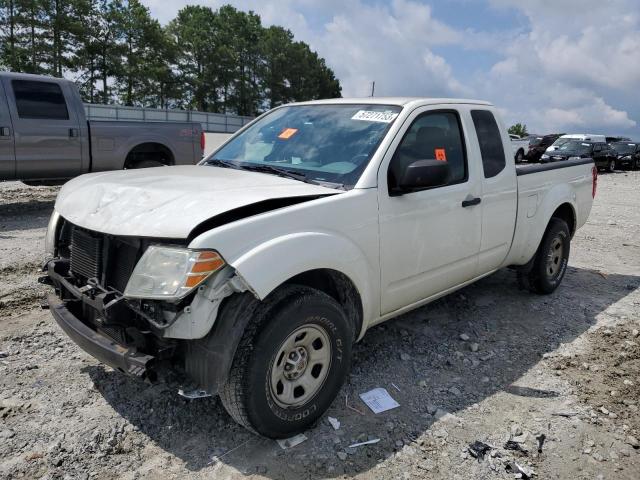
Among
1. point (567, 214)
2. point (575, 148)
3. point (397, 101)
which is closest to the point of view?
point (397, 101)

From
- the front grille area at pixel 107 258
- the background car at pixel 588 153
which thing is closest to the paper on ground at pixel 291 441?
the front grille area at pixel 107 258

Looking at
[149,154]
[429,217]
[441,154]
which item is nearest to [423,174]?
[429,217]

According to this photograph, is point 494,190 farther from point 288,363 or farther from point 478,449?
point 288,363

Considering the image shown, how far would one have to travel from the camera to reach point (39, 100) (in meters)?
8.30

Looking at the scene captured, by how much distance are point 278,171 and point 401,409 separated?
1.72m

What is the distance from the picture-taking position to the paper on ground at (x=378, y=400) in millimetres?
3254

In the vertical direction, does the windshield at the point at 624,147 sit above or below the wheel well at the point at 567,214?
above

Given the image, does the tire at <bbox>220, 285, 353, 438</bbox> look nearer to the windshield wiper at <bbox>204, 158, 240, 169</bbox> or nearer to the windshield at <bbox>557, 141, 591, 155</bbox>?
the windshield wiper at <bbox>204, 158, 240, 169</bbox>

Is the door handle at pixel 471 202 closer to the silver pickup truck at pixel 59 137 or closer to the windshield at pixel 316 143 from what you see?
the windshield at pixel 316 143

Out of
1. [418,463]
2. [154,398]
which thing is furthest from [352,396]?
[154,398]

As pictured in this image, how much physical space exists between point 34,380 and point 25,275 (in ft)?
7.27

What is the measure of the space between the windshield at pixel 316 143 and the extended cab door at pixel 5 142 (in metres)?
5.44

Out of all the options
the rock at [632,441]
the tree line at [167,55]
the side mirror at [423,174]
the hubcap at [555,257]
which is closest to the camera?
the rock at [632,441]

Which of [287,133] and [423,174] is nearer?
[423,174]
